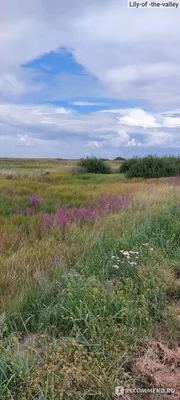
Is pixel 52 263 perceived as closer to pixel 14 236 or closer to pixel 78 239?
pixel 78 239

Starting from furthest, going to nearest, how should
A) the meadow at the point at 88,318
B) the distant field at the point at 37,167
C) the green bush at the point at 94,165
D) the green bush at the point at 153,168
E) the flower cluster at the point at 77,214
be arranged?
the green bush at the point at 94,165, the distant field at the point at 37,167, the green bush at the point at 153,168, the flower cluster at the point at 77,214, the meadow at the point at 88,318

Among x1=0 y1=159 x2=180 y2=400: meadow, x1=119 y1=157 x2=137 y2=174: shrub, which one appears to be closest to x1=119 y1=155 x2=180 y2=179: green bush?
x1=119 y1=157 x2=137 y2=174: shrub

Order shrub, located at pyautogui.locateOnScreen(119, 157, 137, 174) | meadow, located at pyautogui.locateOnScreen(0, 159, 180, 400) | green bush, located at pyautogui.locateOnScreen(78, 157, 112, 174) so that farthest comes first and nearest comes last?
1. green bush, located at pyautogui.locateOnScreen(78, 157, 112, 174)
2. shrub, located at pyautogui.locateOnScreen(119, 157, 137, 174)
3. meadow, located at pyautogui.locateOnScreen(0, 159, 180, 400)

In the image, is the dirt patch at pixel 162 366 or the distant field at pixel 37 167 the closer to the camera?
the dirt patch at pixel 162 366

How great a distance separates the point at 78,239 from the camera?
18.4 feet

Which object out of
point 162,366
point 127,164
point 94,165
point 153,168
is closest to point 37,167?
point 94,165

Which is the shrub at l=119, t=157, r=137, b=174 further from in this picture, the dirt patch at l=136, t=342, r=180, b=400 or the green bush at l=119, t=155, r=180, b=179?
the dirt patch at l=136, t=342, r=180, b=400

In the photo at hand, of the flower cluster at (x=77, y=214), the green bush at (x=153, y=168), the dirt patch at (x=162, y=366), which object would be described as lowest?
the dirt patch at (x=162, y=366)

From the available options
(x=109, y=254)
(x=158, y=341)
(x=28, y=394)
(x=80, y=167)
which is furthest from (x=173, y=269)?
(x=80, y=167)

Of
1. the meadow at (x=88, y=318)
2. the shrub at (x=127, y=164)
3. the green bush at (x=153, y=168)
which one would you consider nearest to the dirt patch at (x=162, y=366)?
the meadow at (x=88, y=318)

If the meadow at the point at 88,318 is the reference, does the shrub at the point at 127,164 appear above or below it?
above

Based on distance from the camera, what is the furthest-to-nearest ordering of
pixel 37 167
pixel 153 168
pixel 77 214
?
pixel 37 167 < pixel 153 168 < pixel 77 214

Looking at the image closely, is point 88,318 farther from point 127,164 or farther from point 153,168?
point 127,164

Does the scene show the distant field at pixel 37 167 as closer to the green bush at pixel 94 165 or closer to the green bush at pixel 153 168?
the green bush at pixel 94 165
